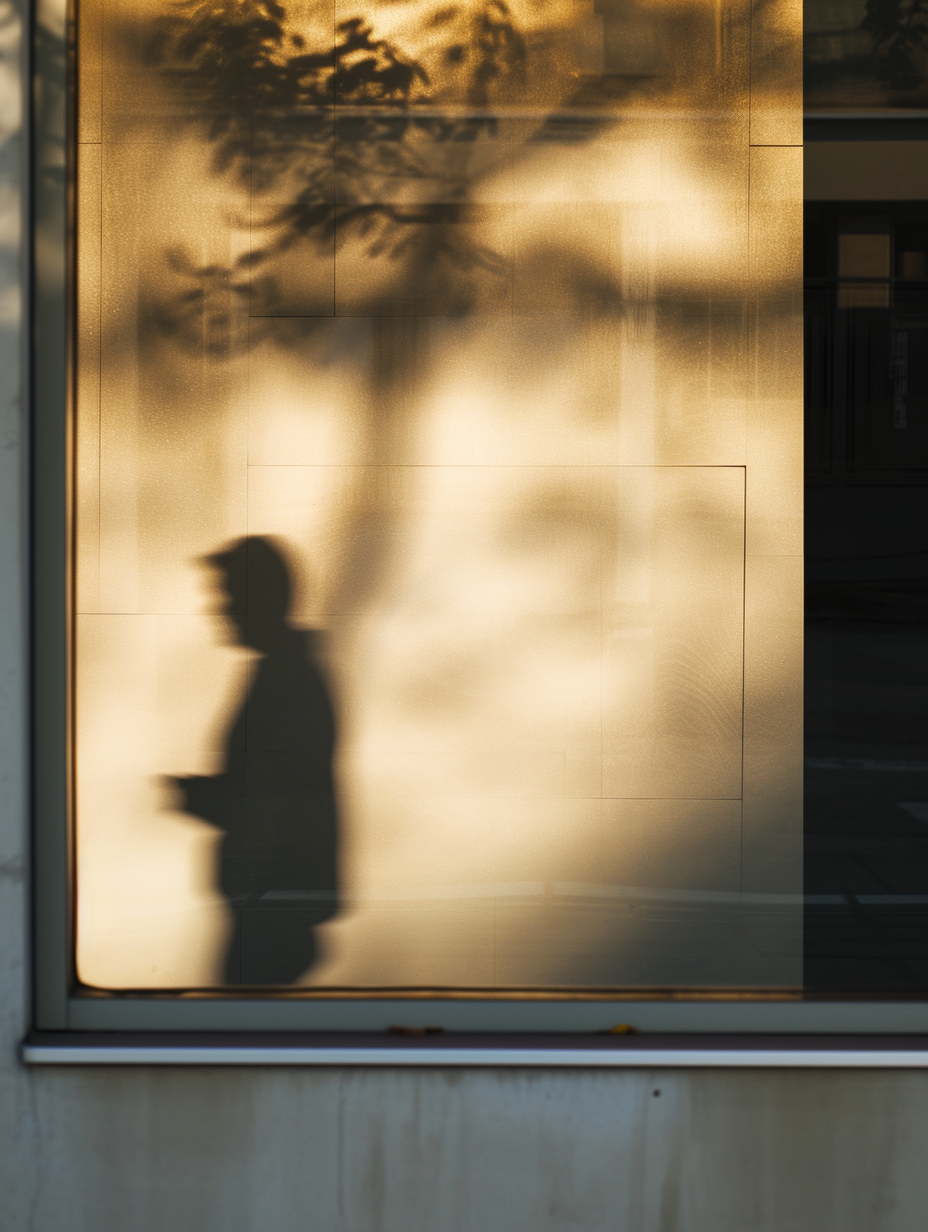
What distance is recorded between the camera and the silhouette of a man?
327 centimetres

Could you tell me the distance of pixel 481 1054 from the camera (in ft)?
10.1

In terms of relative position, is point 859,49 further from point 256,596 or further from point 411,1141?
point 411,1141

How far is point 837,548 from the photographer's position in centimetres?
335

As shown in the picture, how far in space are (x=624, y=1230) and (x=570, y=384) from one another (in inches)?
84.5

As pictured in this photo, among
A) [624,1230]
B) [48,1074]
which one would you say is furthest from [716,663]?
[48,1074]

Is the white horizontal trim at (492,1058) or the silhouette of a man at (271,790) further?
the silhouette of a man at (271,790)

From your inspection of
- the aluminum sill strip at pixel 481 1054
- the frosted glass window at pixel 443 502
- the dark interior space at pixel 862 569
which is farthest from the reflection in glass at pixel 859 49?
the aluminum sill strip at pixel 481 1054

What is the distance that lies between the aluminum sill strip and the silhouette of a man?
0.25 metres

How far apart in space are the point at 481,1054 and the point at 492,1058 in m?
0.03

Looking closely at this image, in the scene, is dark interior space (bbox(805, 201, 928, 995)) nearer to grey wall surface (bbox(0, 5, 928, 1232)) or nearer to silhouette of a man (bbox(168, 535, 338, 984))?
grey wall surface (bbox(0, 5, 928, 1232))

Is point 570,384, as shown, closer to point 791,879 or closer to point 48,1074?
point 791,879

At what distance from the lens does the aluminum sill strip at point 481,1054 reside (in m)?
3.05

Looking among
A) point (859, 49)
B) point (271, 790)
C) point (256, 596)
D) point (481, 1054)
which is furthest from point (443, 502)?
point (859, 49)

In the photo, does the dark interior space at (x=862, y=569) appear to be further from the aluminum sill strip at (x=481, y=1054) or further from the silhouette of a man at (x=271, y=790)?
the silhouette of a man at (x=271, y=790)
